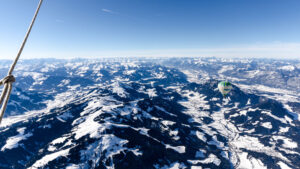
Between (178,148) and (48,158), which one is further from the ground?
(48,158)

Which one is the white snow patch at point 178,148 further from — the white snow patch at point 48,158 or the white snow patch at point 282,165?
the white snow patch at point 282,165

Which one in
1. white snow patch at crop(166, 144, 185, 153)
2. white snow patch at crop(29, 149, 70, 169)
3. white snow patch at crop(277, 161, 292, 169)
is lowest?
white snow patch at crop(277, 161, 292, 169)

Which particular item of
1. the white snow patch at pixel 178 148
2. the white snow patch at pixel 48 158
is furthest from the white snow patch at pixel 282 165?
the white snow patch at pixel 48 158

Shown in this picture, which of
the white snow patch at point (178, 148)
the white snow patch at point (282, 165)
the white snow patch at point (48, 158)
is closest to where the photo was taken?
the white snow patch at point (48, 158)

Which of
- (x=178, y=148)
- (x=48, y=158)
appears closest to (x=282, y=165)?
(x=178, y=148)

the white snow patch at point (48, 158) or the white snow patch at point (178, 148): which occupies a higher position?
the white snow patch at point (48, 158)

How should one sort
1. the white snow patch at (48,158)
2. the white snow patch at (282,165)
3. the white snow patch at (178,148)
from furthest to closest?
the white snow patch at (282,165) → the white snow patch at (178,148) → the white snow patch at (48,158)

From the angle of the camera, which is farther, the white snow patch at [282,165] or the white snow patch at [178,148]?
the white snow patch at [282,165]

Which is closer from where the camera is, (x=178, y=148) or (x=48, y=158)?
(x=48, y=158)

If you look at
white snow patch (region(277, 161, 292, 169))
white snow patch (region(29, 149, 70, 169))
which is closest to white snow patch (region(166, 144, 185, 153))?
white snow patch (region(29, 149, 70, 169))

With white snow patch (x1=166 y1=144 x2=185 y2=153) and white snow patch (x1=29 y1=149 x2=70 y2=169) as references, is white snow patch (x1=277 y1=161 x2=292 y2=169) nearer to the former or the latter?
white snow patch (x1=166 y1=144 x2=185 y2=153)

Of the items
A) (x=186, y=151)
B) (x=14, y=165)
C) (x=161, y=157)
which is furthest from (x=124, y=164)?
(x=14, y=165)

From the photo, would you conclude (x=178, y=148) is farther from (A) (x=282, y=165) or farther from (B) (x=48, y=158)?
(B) (x=48, y=158)
